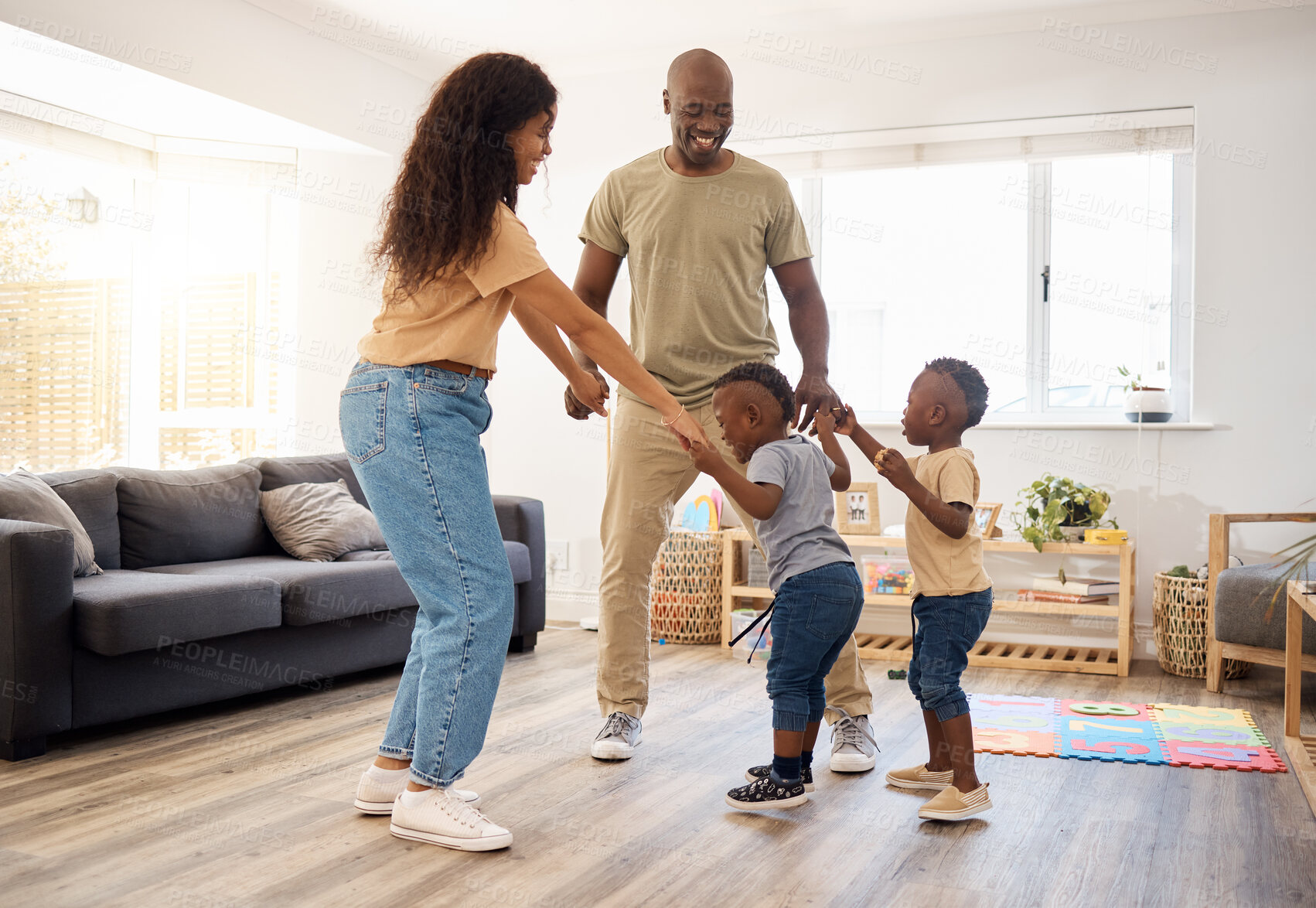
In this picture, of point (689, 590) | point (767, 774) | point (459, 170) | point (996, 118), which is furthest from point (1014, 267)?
point (459, 170)

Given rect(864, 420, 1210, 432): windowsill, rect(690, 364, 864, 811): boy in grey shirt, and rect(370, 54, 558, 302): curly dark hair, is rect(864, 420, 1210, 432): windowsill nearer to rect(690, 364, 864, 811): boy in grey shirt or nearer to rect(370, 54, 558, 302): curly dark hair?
rect(690, 364, 864, 811): boy in grey shirt

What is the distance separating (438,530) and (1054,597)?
9.26 feet

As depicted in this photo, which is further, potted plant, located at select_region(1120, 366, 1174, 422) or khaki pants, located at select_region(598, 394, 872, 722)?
potted plant, located at select_region(1120, 366, 1174, 422)

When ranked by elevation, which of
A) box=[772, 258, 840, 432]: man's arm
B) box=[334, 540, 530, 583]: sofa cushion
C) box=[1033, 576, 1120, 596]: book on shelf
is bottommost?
box=[1033, 576, 1120, 596]: book on shelf

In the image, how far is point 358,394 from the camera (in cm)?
186

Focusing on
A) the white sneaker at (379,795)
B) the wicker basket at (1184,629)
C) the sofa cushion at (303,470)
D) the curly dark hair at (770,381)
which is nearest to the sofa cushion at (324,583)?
the sofa cushion at (303,470)

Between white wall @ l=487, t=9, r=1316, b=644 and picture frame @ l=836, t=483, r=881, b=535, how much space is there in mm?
264

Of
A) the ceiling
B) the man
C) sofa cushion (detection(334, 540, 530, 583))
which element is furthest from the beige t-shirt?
the ceiling

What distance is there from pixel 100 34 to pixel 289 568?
6.05 feet

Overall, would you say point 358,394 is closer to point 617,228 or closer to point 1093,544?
point 617,228

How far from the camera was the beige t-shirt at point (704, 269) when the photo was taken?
250 cm

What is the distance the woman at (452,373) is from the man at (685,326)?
1.92 feet

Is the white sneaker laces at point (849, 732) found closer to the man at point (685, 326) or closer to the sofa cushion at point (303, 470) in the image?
the man at point (685, 326)

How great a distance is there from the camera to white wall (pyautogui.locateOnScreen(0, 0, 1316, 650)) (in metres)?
3.91
